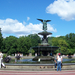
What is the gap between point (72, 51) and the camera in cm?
6581

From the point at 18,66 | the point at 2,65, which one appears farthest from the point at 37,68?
the point at 2,65

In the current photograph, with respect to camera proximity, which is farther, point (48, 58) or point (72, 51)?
point (72, 51)

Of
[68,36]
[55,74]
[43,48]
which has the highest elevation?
[68,36]

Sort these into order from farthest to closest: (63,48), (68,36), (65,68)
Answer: (68,36) → (63,48) → (65,68)

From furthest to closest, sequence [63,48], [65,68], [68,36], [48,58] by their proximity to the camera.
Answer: [68,36] < [63,48] < [48,58] < [65,68]

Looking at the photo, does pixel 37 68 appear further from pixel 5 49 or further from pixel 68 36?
pixel 68 36

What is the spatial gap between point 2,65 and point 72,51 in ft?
192

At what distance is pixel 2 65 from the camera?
11695 mm

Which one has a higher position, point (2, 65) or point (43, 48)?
point (43, 48)

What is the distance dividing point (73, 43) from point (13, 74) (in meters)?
63.9

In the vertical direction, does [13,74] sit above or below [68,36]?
below

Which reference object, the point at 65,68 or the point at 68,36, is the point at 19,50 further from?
the point at 65,68

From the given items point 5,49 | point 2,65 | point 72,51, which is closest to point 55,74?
point 2,65

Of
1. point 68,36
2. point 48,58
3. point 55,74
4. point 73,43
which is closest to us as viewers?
point 55,74
